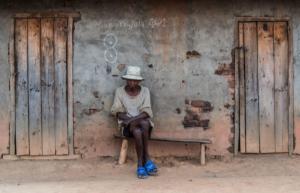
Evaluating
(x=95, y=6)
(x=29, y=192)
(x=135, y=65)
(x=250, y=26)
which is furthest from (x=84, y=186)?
(x=250, y=26)

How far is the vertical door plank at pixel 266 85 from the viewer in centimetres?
850

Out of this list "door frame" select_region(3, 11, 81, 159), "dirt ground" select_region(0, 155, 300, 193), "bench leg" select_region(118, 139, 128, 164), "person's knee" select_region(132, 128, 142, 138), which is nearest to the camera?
"dirt ground" select_region(0, 155, 300, 193)

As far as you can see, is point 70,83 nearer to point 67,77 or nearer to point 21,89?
point 67,77

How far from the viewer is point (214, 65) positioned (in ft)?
27.9

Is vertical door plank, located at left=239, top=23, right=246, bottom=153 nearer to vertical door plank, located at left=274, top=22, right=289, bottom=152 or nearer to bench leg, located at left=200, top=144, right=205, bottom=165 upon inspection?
vertical door plank, located at left=274, top=22, right=289, bottom=152

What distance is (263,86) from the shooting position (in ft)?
28.0

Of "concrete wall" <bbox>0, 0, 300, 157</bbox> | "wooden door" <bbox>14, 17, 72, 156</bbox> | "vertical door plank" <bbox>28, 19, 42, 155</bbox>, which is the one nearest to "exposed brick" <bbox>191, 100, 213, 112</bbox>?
→ "concrete wall" <bbox>0, 0, 300, 157</bbox>

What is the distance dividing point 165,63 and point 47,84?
173cm

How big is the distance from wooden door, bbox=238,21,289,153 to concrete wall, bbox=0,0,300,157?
173mm

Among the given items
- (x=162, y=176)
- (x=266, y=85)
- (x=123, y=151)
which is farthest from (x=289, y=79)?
(x=123, y=151)

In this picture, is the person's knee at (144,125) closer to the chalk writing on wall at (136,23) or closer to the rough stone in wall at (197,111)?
the rough stone in wall at (197,111)

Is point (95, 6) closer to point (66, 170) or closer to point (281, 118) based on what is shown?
point (66, 170)

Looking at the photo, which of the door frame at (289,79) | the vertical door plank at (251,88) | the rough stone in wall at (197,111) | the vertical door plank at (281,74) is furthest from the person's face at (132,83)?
the vertical door plank at (281,74)

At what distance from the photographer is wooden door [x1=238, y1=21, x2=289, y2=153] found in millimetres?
8500
